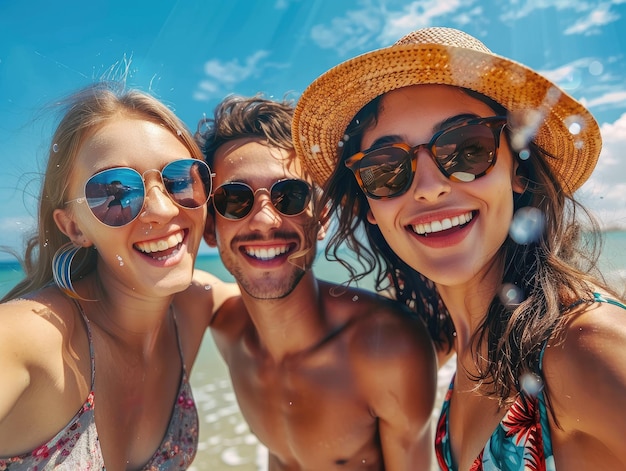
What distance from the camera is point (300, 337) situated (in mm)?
3369

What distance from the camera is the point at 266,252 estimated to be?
3.10 m

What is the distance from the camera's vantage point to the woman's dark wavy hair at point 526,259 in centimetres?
181

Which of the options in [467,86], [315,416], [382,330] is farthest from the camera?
[315,416]

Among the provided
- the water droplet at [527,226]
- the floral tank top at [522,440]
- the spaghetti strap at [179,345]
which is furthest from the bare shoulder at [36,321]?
the water droplet at [527,226]

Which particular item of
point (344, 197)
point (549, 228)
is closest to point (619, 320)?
point (549, 228)

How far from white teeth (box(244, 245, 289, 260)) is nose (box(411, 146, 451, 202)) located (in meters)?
1.27

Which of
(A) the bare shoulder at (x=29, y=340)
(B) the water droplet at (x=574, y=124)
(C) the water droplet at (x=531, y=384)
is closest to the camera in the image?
(C) the water droplet at (x=531, y=384)

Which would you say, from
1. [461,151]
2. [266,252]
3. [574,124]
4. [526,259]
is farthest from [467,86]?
[266,252]

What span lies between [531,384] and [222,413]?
6256mm

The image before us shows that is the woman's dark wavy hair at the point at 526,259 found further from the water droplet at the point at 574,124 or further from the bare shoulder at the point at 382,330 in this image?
the bare shoulder at the point at 382,330

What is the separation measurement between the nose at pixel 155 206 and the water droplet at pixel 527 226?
1809mm

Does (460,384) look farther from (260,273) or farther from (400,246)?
(260,273)

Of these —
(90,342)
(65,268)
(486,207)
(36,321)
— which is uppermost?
(486,207)

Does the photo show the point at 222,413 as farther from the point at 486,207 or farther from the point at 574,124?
the point at 574,124
